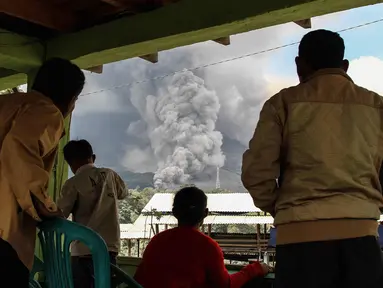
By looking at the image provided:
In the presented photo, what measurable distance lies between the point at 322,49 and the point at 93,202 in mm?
1909

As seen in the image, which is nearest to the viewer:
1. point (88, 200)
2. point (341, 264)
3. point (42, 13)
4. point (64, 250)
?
point (341, 264)

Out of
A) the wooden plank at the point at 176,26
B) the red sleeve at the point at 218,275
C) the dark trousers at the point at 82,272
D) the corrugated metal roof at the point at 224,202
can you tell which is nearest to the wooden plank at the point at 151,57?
the wooden plank at the point at 176,26

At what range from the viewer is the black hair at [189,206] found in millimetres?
2377

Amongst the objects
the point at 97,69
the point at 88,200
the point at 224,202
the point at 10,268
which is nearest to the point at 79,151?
the point at 88,200

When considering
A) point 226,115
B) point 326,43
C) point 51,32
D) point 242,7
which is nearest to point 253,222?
point 226,115

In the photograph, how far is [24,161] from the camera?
1.67 metres

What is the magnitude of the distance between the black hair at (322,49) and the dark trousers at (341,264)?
0.57 m

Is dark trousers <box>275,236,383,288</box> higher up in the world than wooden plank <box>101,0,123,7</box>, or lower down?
lower down

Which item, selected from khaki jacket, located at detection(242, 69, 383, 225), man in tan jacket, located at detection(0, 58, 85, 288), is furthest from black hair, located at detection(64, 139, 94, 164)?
khaki jacket, located at detection(242, 69, 383, 225)

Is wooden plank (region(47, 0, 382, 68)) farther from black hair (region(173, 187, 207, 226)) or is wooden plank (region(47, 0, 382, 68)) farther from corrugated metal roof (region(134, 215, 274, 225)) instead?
corrugated metal roof (region(134, 215, 274, 225))

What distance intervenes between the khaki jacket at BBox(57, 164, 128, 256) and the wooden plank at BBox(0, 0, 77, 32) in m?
1.16

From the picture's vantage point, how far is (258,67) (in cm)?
1392

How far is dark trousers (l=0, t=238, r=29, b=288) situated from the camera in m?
1.71

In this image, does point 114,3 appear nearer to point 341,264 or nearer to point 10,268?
point 10,268
